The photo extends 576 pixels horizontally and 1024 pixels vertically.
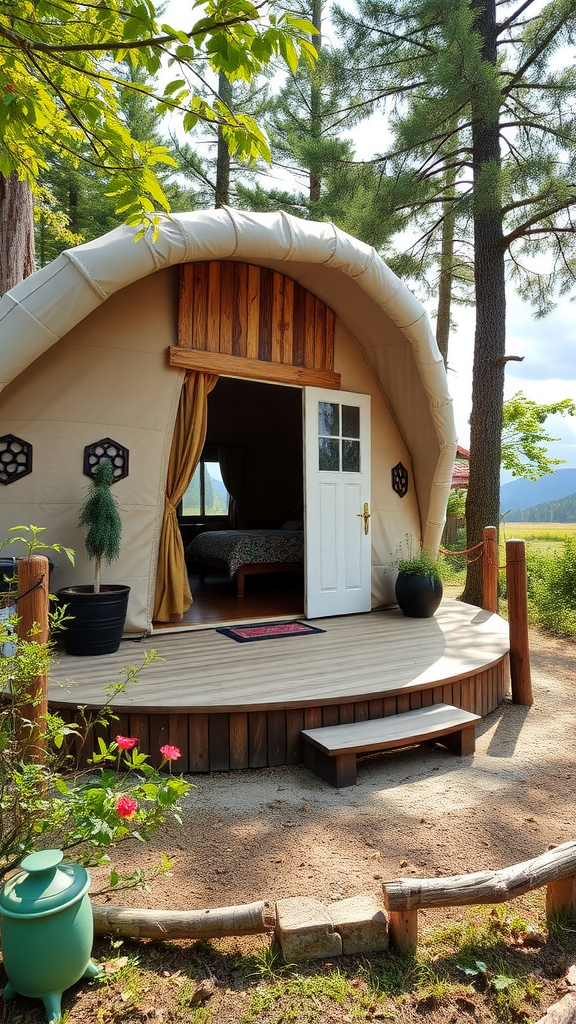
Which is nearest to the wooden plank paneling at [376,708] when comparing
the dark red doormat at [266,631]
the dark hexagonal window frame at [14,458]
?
the dark red doormat at [266,631]

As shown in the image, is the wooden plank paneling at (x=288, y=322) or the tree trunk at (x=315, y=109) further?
the tree trunk at (x=315, y=109)

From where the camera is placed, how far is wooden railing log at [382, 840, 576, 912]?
1.73 meters

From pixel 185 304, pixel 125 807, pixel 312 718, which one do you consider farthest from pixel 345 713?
pixel 185 304

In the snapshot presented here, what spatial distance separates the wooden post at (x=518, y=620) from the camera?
420 cm

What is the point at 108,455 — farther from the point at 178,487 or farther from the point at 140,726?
the point at 140,726

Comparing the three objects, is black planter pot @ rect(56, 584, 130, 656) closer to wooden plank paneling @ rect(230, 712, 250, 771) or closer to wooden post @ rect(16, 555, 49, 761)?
wooden plank paneling @ rect(230, 712, 250, 771)

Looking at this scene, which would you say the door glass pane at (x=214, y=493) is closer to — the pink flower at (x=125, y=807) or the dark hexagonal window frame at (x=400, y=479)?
the dark hexagonal window frame at (x=400, y=479)

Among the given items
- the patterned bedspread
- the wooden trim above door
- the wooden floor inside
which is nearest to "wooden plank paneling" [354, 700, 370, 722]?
the wooden floor inside

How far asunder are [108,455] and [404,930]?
3.40m

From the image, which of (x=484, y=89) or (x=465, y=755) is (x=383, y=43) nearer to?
(x=484, y=89)

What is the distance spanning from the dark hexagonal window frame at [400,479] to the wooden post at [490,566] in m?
0.91

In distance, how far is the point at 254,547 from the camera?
6.46 meters

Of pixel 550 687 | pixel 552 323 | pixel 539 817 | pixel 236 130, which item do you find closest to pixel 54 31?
pixel 236 130

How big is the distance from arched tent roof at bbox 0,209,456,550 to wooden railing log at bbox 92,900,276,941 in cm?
290
